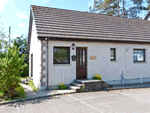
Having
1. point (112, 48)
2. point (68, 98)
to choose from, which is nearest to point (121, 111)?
point (68, 98)

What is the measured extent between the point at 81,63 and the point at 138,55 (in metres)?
5.12

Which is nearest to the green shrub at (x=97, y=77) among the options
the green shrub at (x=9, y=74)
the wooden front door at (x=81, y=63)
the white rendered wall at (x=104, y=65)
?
the white rendered wall at (x=104, y=65)

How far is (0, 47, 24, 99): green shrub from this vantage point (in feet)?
23.0

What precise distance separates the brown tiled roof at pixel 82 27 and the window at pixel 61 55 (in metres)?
0.90

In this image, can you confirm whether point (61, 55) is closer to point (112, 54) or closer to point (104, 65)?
point (104, 65)

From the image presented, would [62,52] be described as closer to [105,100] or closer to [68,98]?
[68,98]

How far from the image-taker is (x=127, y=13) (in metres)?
28.7

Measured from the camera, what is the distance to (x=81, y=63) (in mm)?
10336

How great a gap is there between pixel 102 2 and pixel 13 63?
26282mm

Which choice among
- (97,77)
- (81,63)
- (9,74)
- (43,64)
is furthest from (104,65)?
(9,74)

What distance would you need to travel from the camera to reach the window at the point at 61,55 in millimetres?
9499

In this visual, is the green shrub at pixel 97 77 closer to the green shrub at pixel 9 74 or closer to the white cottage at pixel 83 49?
the white cottage at pixel 83 49

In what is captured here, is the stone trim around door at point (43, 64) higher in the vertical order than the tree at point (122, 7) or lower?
lower

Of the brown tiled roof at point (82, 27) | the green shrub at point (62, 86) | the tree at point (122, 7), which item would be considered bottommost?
the green shrub at point (62, 86)
